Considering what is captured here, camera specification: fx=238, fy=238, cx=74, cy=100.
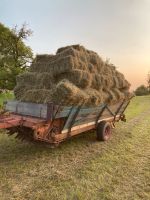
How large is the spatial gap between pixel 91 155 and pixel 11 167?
224cm

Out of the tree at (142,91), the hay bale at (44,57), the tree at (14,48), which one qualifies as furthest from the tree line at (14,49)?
the tree at (142,91)

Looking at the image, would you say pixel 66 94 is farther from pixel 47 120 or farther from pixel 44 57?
pixel 44 57

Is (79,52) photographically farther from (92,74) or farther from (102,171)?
(102,171)

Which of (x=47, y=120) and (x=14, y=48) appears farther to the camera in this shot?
(x=14, y=48)

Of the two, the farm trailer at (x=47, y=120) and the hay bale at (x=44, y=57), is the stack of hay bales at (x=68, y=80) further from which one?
the farm trailer at (x=47, y=120)

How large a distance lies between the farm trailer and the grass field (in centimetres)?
60

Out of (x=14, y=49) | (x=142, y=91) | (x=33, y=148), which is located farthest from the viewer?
(x=142, y=91)

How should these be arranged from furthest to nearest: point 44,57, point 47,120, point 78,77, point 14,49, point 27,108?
point 14,49
point 44,57
point 78,77
point 27,108
point 47,120

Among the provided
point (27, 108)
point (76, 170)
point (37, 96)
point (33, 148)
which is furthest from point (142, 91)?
point (76, 170)

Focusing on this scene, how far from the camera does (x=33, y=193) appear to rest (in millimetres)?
4523

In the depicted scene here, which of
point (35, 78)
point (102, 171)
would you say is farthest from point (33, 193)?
point (35, 78)

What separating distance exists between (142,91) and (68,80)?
45.7 m

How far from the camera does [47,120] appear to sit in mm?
5750

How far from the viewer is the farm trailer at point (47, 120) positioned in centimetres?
566
